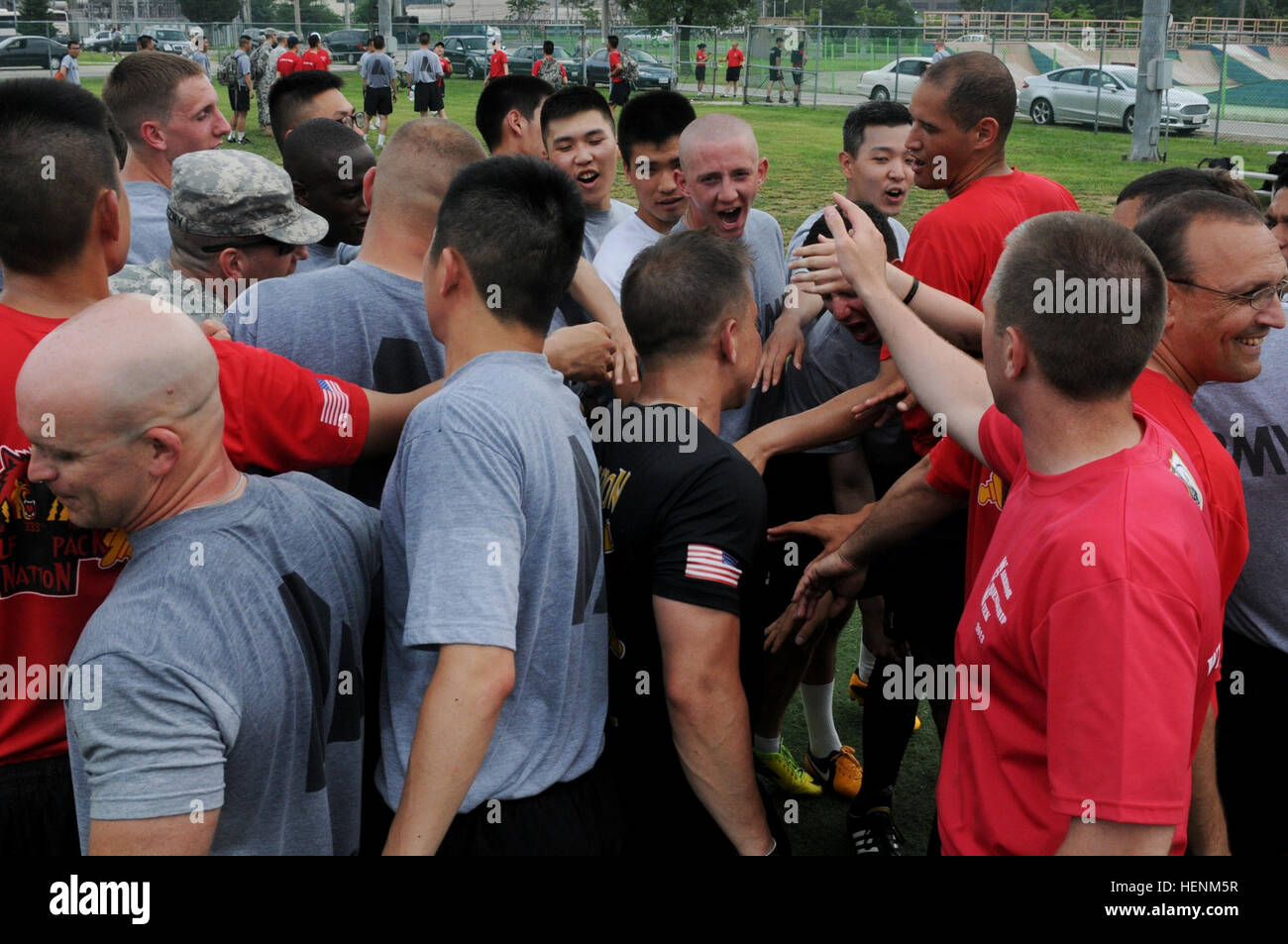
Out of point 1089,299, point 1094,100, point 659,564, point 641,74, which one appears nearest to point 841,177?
point 1094,100

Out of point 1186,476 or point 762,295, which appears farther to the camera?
point 762,295

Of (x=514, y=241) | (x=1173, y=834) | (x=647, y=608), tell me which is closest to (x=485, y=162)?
(x=514, y=241)

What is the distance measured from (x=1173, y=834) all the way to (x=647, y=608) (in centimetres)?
134

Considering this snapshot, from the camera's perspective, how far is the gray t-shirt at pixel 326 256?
163 inches

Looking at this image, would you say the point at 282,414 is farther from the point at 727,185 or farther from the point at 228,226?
the point at 727,185

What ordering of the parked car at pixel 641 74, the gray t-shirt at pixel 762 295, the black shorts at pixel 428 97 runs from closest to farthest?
the gray t-shirt at pixel 762 295 → the black shorts at pixel 428 97 → the parked car at pixel 641 74

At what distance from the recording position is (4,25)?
132 feet

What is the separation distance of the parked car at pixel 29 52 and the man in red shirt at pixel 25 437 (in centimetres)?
3732

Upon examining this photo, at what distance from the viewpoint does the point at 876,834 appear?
13.0 ft

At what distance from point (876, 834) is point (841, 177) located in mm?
15769

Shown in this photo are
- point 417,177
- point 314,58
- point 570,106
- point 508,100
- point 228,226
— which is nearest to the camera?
point 417,177

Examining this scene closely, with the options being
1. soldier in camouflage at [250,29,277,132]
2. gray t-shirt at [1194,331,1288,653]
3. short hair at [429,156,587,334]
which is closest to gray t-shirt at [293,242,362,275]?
short hair at [429,156,587,334]

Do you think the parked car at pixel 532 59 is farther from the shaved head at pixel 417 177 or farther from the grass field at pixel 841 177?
the shaved head at pixel 417 177

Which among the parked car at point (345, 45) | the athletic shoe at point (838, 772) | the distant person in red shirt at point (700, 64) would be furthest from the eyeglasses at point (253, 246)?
the parked car at point (345, 45)
